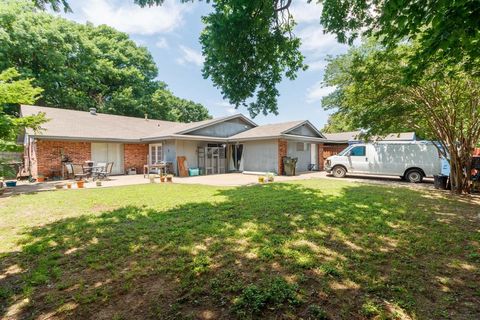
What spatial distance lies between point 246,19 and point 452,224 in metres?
5.97

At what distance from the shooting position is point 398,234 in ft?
14.2

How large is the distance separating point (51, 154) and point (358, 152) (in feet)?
58.7

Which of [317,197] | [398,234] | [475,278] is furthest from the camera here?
[317,197]

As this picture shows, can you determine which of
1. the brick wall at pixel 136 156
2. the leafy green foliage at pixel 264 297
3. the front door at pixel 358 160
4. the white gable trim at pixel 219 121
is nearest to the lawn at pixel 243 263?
the leafy green foliage at pixel 264 297

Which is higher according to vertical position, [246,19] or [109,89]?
[109,89]

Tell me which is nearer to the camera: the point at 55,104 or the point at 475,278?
the point at 475,278

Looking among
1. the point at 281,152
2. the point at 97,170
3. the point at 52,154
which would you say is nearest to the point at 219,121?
the point at 281,152

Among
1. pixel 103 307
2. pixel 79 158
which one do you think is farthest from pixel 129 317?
pixel 79 158

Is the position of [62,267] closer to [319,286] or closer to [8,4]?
[319,286]

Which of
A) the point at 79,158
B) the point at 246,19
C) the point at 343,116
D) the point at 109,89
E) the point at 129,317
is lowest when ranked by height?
the point at 129,317

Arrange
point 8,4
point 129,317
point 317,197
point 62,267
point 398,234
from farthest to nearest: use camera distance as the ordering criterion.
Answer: point 8,4, point 317,197, point 398,234, point 62,267, point 129,317

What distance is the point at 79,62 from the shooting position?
83.4 ft

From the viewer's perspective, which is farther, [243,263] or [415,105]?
[415,105]

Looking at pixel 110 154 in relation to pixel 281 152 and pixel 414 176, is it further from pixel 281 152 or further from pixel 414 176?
pixel 414 176
